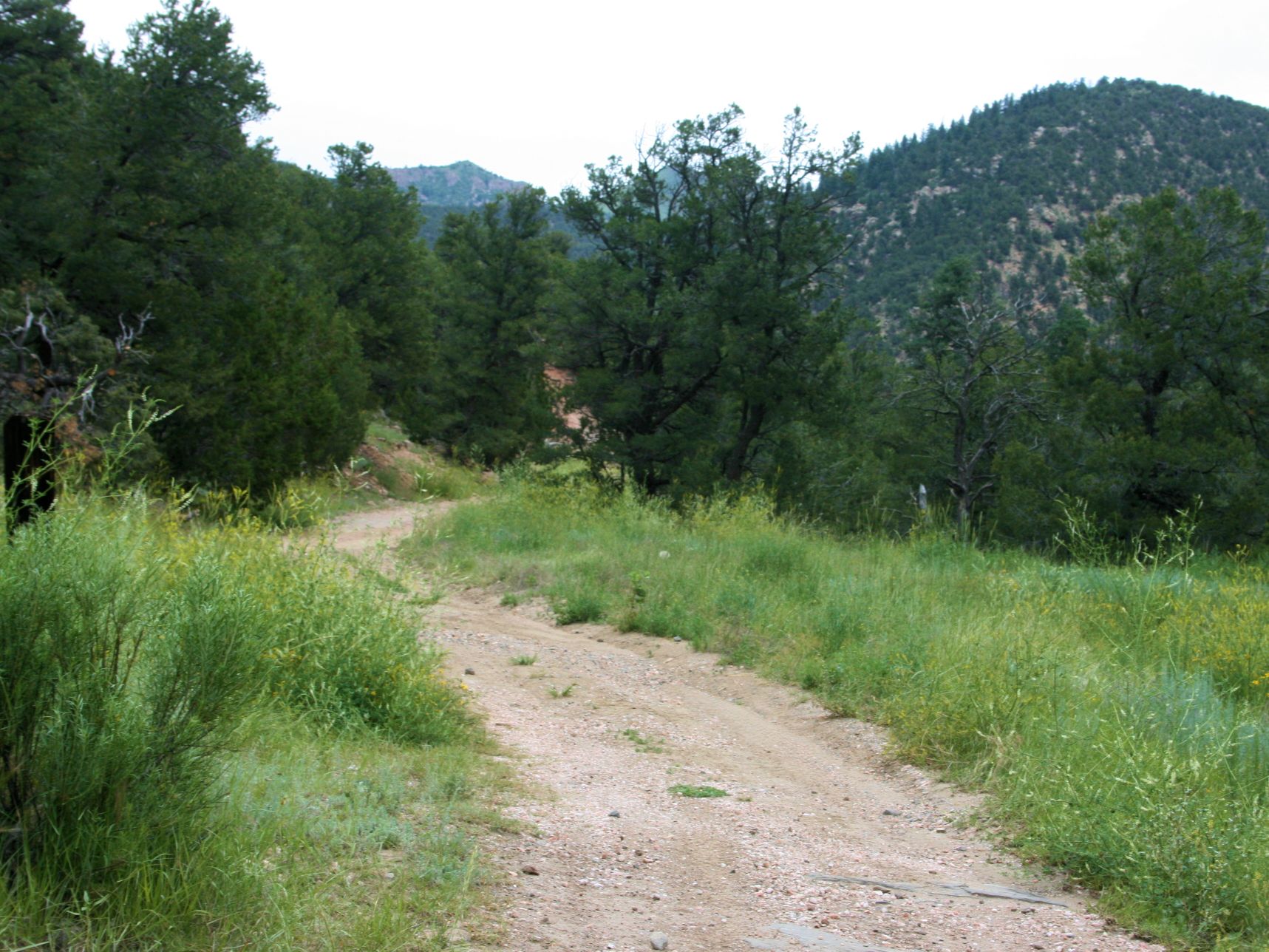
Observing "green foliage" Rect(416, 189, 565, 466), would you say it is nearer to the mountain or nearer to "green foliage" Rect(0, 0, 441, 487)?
"green foliage" Rect(0, 0, 441, 487)

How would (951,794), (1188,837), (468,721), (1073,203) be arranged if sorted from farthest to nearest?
(1073,203), (468,721), (951,794), (1188,837)

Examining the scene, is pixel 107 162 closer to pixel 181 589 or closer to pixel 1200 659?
pixel 181 589

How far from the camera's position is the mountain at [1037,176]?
70.8 metres

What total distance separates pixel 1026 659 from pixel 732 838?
2.73 m

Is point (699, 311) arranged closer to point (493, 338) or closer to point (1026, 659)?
point (1026, 659)

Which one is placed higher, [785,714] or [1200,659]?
[1200,659]

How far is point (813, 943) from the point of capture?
11.1ft

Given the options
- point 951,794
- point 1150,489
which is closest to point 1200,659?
point 951,794

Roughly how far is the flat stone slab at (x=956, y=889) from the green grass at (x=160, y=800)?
166cm

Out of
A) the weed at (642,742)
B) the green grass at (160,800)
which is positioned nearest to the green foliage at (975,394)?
the weed at (642,742)

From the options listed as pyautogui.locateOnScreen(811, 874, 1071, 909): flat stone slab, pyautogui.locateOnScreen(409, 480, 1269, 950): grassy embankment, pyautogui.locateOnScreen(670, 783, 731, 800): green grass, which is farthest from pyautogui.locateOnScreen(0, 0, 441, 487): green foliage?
pyautogui.locateOnScreen(811, 874, 1071, 909): flat stone slab

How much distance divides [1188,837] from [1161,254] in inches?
732

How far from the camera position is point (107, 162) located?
573 inches

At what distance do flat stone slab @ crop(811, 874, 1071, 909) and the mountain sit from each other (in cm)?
5923
